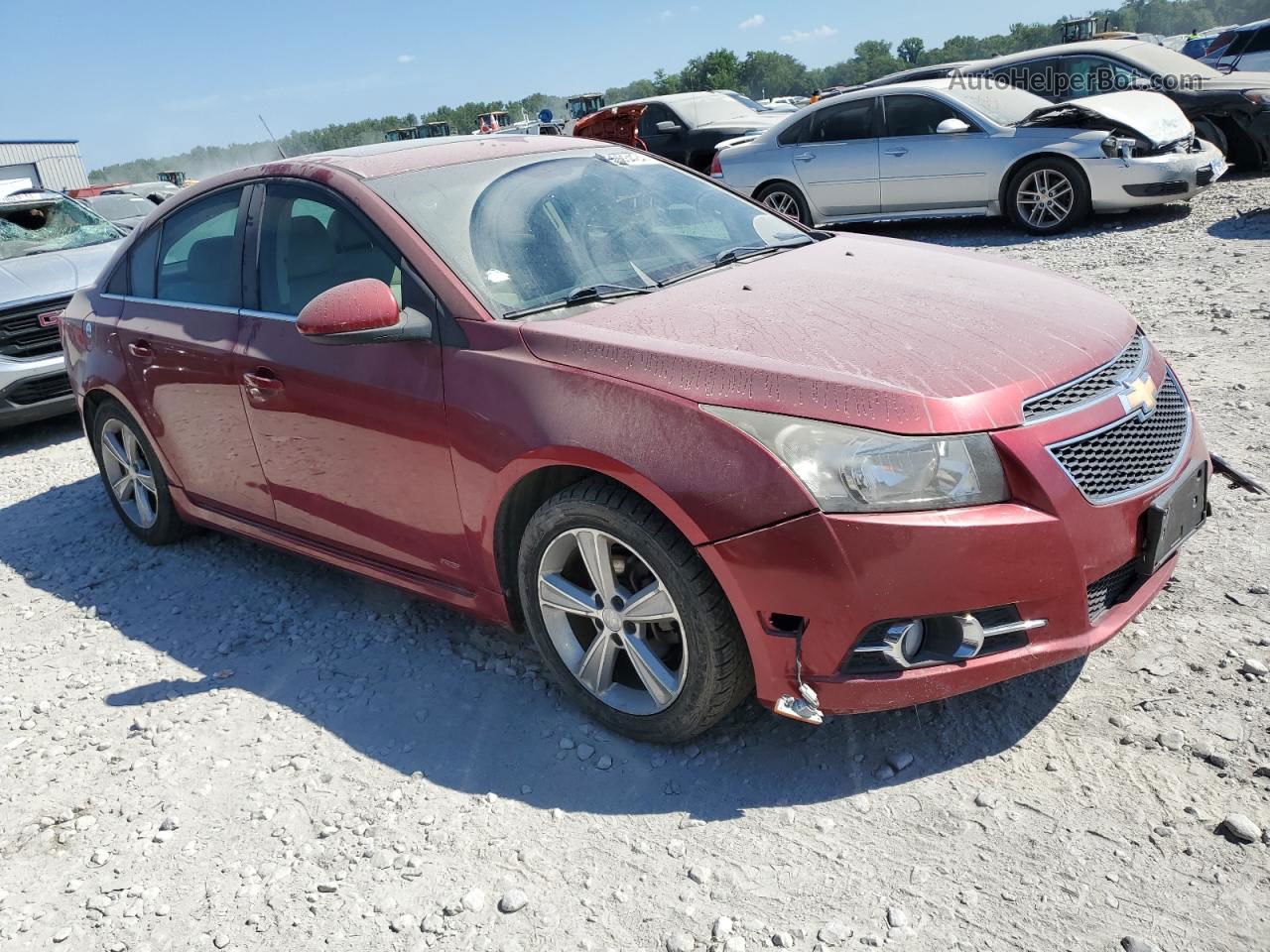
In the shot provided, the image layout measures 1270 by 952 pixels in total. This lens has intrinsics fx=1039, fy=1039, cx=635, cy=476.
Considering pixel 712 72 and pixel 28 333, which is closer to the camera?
pixel 28 333

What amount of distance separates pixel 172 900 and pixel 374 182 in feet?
7.51

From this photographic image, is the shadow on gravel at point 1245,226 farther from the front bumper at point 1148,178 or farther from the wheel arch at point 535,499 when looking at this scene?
the wheel arch at point 535,499

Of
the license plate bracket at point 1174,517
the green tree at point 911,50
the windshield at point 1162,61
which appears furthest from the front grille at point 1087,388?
the green tree at point 911,50

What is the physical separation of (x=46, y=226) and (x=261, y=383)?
20.1ft

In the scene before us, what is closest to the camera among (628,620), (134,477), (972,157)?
(628,620)

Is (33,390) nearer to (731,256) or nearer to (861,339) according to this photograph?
(731,256)

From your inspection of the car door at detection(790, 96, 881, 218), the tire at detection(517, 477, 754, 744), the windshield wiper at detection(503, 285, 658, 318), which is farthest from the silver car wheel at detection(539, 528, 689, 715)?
Result: the car door at detection(790, 96, 881, 218)

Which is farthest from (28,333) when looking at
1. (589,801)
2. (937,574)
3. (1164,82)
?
(1164,82)

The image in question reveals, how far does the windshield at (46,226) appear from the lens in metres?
8.17

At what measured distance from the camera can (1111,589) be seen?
2.66 metres

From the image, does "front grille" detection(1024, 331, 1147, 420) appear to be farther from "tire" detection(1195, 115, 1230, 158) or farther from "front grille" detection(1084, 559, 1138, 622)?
"tire" detection(1195, 115, 1230, 158)

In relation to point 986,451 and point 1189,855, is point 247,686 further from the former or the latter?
point 1189,855

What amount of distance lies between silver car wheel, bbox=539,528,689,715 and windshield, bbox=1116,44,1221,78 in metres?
10.8

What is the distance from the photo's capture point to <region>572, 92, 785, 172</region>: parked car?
14328 millimetres
